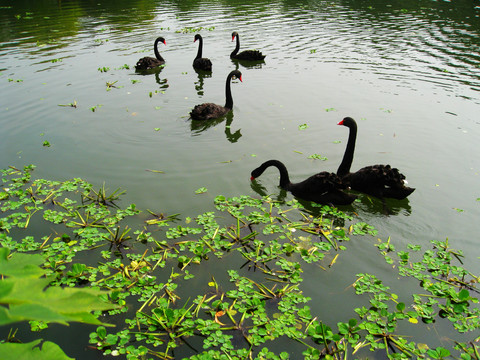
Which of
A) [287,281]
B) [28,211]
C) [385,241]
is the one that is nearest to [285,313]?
[287,281]

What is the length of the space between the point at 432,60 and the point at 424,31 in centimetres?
467

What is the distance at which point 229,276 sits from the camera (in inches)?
175

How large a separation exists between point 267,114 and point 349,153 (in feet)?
10.7

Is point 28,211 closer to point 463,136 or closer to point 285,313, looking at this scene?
point 285,313

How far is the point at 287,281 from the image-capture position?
4.38 metres

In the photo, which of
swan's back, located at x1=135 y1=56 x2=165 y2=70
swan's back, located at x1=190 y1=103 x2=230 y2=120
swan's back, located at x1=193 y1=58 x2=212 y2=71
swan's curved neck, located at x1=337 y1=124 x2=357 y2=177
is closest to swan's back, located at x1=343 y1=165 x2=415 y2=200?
swan's curved neck, located at x1=337 y1=124 x2=357 y2=177

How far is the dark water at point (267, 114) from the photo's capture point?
19.6 ft

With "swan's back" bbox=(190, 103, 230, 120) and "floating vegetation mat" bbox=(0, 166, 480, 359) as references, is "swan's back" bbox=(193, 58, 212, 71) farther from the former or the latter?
"floating vegetation mat" bbox=(0, 166, 480, 359)

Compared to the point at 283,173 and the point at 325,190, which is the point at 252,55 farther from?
the point at 325,190

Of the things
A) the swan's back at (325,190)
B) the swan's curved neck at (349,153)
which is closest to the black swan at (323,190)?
the swan's back at (325,190)

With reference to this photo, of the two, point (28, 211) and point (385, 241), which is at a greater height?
point (28, 211)

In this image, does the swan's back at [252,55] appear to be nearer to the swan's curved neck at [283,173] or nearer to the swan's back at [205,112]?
the swan's back at [205,112]

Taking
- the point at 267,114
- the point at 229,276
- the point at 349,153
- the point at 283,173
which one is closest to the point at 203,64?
the point at 267,114

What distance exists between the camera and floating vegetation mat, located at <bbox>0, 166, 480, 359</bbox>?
359 cm
